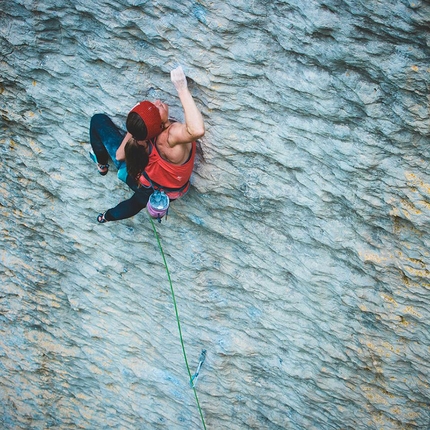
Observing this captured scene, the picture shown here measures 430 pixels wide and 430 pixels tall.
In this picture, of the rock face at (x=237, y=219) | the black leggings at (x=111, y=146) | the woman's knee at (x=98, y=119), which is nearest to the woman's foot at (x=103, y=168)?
the black leggings at (x=111, y=146)

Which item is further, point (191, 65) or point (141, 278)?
point (141, 278)

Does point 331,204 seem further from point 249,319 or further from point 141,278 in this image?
point 141,278

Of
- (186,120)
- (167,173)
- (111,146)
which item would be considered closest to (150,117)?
(186,120)

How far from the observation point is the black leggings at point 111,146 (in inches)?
143

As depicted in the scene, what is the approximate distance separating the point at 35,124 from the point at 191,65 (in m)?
1.55

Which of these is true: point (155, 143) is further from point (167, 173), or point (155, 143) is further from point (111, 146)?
point (111, 146)

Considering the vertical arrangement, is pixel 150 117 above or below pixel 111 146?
above

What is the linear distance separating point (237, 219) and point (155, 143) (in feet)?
3.17

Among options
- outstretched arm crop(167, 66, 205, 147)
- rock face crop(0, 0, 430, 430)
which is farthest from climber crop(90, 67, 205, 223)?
rock face crop(0, 0, 430, 430)

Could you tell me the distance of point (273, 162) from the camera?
3.55 m

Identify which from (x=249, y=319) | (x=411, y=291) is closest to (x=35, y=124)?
(x=249, y=319)

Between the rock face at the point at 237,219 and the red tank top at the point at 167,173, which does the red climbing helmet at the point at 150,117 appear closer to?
the red tank top at the point at 167,173

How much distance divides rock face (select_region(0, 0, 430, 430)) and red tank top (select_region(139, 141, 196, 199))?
0.26 m

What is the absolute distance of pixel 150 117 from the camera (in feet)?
10.3
